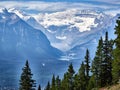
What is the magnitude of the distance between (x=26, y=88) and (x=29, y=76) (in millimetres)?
1950

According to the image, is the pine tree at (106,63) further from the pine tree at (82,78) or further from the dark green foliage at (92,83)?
the pine tree at (82,78)

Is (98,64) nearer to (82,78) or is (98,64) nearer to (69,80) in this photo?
(82,78)

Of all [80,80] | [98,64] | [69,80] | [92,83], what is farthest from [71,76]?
[98,64]

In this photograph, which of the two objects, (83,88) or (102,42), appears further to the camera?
(83,88)

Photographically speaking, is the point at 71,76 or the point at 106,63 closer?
the point at 106,63

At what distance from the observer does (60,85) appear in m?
120

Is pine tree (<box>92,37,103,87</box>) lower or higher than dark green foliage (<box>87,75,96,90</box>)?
higher

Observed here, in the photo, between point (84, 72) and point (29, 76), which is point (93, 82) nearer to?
point (84, 72)

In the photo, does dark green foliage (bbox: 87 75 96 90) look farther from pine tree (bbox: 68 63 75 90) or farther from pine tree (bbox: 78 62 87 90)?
pine tree (bbox: 68 63 75 90)

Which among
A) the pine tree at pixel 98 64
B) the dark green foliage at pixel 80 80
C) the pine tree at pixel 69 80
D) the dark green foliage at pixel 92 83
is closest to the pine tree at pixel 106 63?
the pine tree at pixel 98 64

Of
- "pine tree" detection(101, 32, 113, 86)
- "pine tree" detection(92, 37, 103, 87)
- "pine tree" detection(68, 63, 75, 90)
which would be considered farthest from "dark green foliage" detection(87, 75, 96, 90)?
"pine tree" detection(68, 63, 75, 90)

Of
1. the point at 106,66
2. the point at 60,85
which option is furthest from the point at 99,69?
the point at 60,85

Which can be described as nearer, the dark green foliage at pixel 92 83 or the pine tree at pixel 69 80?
the dark green foliage at pixel 92 83

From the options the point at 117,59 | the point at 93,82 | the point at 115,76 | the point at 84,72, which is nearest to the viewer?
the point at 117,59
